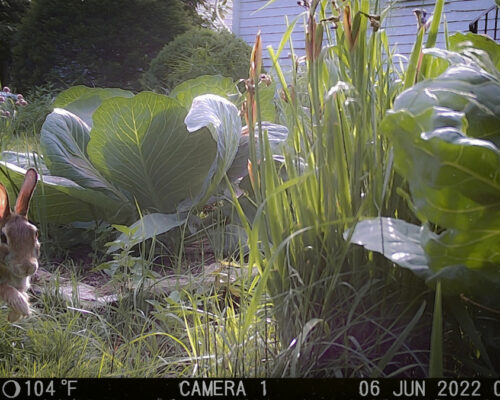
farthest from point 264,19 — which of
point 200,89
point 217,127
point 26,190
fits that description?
point 26,190

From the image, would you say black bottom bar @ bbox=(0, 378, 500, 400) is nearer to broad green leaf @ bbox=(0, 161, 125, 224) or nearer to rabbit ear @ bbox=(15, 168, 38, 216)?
rabbit ear @ bbox=(15, 168, 38, 216)

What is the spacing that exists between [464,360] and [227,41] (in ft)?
19.2

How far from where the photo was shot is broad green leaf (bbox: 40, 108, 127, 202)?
2990 millimetres

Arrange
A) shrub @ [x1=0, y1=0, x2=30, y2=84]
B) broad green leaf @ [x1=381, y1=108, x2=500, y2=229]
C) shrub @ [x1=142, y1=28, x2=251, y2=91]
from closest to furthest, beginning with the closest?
1. broad green leaf @ [x1=381, y1=108, x2=500, y2=229]
2. shrub @ [x1=142, y1=28, x2=251, y2=91]
3. shrub @ [x1=0, y1=0, x2=30, y2=84]

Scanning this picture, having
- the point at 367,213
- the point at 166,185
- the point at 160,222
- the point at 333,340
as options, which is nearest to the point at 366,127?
the point at 367,213

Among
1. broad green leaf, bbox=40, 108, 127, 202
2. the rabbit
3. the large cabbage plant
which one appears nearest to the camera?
the rabbit

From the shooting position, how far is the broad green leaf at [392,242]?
1362 millimetres

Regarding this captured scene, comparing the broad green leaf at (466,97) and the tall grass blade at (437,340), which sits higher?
the broad green leaf at (466,97)

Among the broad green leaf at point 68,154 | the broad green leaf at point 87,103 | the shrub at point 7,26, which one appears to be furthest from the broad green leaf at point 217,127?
the shrub at point 7,26

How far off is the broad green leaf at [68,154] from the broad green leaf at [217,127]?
496 mm

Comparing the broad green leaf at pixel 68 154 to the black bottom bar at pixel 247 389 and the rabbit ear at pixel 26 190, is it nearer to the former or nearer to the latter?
the rabbit ear at pixel 26 190

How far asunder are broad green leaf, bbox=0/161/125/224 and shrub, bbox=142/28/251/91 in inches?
131

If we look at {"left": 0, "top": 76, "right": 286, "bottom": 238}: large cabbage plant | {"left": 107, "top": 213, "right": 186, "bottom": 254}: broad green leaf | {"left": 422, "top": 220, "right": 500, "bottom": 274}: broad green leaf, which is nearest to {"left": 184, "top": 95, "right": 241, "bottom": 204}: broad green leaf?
{"left": 0, "top": 76, "right": 286, "bottom": 238}: large cabbage plant

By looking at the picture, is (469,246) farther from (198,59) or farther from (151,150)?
(198,59)
